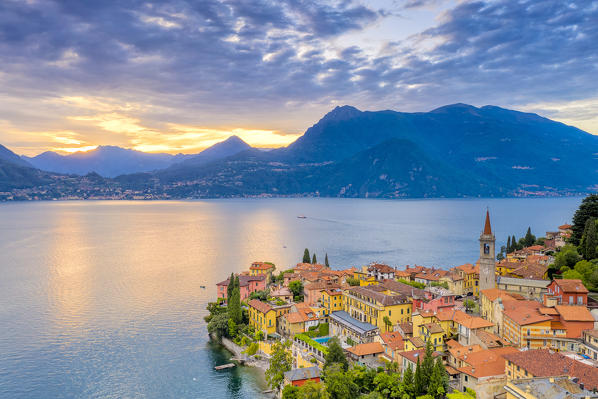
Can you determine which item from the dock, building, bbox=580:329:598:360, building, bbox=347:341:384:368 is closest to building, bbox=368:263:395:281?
building, bbox=347:341:384:368

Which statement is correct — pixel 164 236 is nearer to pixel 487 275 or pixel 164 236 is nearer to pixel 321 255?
pixel 321 255

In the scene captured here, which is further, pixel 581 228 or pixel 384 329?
pixel 581 228

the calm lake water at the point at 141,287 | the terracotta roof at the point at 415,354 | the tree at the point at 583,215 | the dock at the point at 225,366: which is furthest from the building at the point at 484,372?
the tree at the point at 583,215

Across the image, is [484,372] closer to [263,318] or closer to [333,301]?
[333,301]

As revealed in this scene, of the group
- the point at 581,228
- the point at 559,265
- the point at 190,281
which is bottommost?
the point at 190,281

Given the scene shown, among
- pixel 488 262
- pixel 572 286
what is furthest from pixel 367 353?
pixel 488 262

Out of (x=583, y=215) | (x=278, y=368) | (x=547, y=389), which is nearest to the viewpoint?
(x=547, y=389)

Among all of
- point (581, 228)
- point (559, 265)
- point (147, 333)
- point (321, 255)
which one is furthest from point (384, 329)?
point (321, 255)
